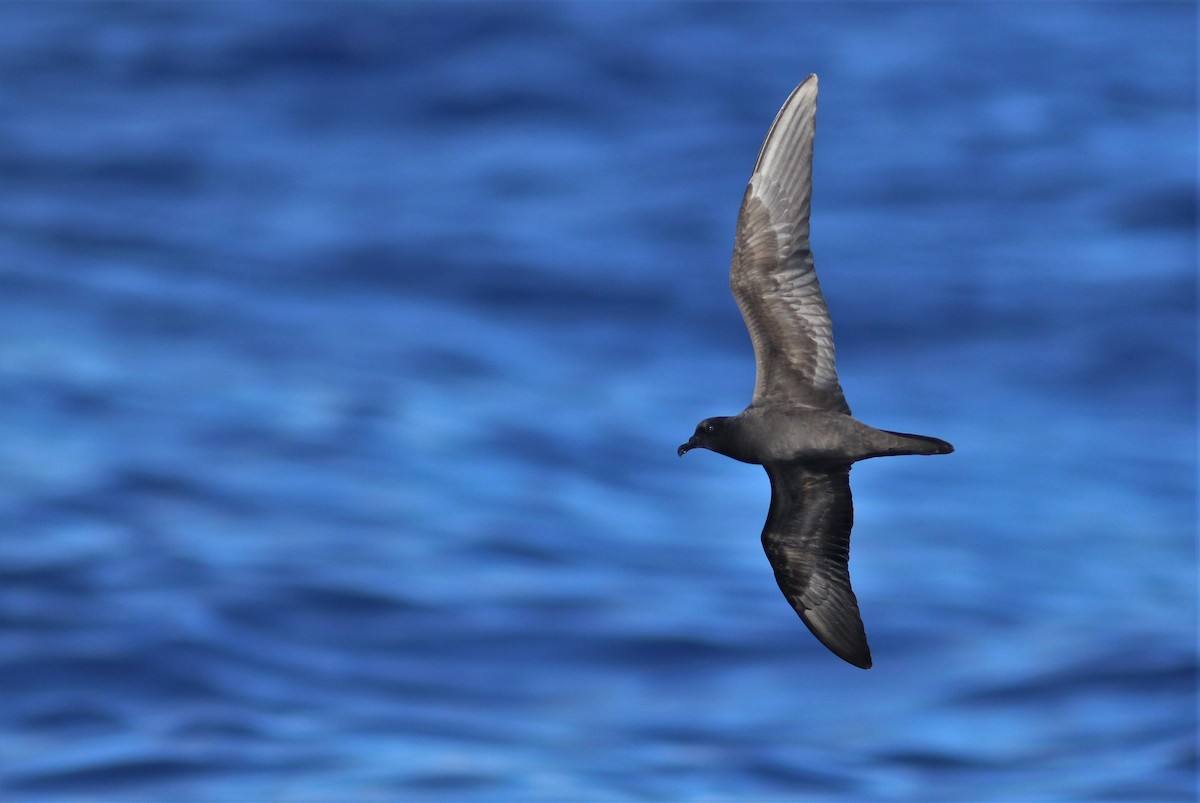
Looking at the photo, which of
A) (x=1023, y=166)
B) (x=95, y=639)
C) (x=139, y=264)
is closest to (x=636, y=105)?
(x=1023, y=166)

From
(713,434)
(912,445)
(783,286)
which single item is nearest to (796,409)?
(713,434)

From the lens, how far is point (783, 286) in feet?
33.0

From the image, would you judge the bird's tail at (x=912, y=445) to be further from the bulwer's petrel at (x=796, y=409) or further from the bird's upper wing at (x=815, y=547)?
the bird's upper wing at (x=815, y=547)

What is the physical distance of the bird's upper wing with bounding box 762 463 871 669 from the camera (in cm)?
1021

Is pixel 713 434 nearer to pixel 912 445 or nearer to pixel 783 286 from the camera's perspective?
pixel 783 286

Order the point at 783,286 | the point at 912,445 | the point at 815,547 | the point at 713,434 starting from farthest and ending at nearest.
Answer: the point at 815,547, the point at 783,286, the point at 713,434, the point at 912,445

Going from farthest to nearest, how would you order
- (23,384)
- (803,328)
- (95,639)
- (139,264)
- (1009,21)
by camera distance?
(1009,21) < (139,264) < (23,384) < (95,639) < (803,328)

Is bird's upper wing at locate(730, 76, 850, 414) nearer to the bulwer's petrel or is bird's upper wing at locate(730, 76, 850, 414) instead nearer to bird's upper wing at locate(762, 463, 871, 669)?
the bulwer's petrel

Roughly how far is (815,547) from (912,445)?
153 cm

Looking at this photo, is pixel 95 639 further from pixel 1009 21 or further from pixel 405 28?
pixel 1009 21

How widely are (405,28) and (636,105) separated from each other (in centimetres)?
1149

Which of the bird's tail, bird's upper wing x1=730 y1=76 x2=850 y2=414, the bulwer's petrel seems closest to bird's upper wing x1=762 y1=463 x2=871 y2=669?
the bulwer's petrel

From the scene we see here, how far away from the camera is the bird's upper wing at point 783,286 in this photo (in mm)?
9898

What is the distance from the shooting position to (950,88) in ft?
254
